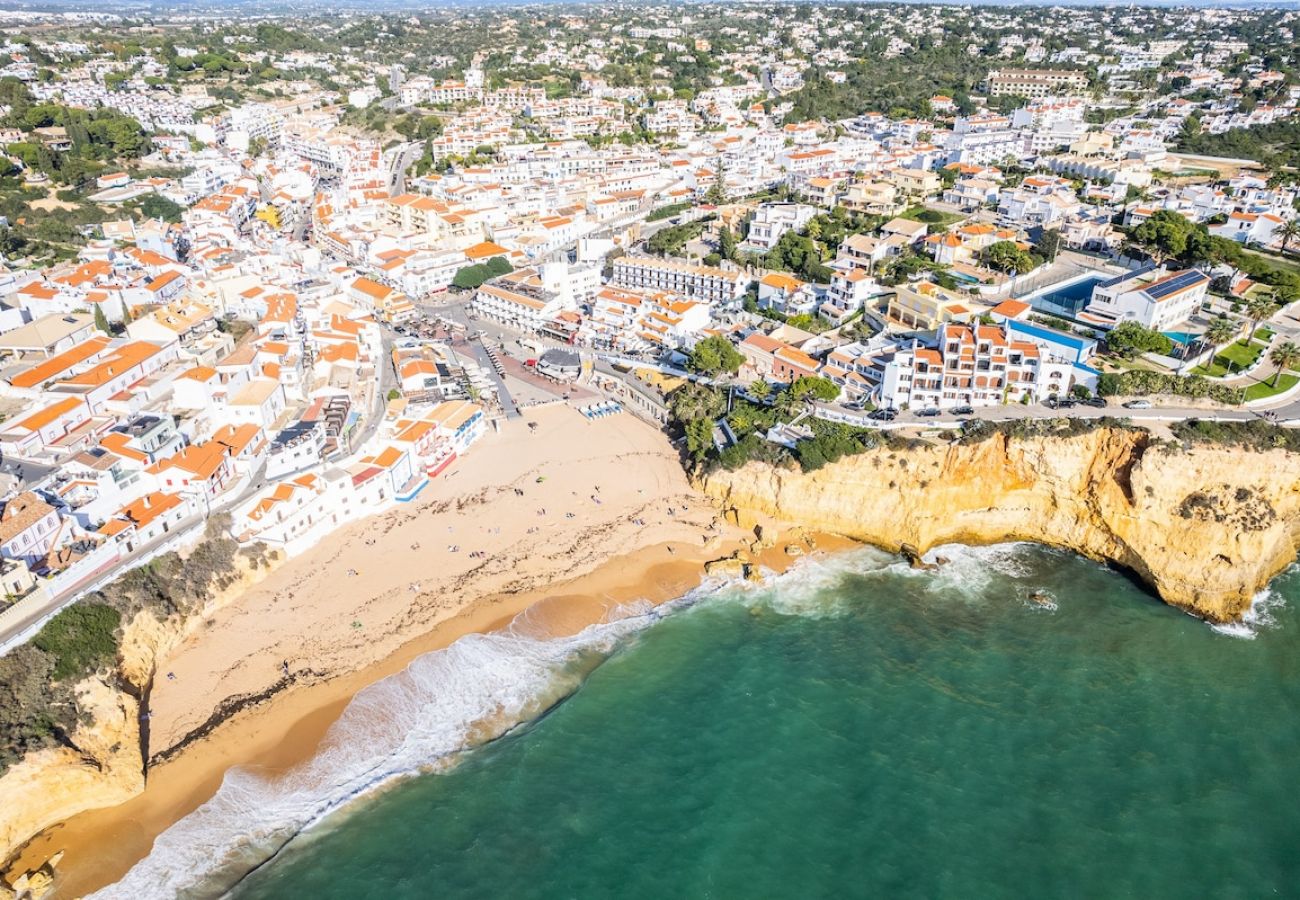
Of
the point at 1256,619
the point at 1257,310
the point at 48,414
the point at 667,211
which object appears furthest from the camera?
the point at 667,211

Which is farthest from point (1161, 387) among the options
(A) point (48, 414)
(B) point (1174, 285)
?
(A) point (48, 414)

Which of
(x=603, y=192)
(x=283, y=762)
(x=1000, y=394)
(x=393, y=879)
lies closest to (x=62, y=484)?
(x=283, y=762)

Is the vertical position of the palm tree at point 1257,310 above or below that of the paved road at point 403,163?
below

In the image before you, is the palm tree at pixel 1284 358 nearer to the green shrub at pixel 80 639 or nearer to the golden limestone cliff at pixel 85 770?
the golden limestone cliff at pixel 85 770

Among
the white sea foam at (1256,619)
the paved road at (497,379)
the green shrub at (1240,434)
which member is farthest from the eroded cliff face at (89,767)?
the green shrub at (1240,434)

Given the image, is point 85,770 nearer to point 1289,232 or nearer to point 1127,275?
point 1127,275

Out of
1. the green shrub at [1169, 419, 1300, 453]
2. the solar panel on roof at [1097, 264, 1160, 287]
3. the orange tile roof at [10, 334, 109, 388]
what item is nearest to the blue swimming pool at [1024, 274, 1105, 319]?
the solar panel on roof at [1097, 264, 1160, 287]
